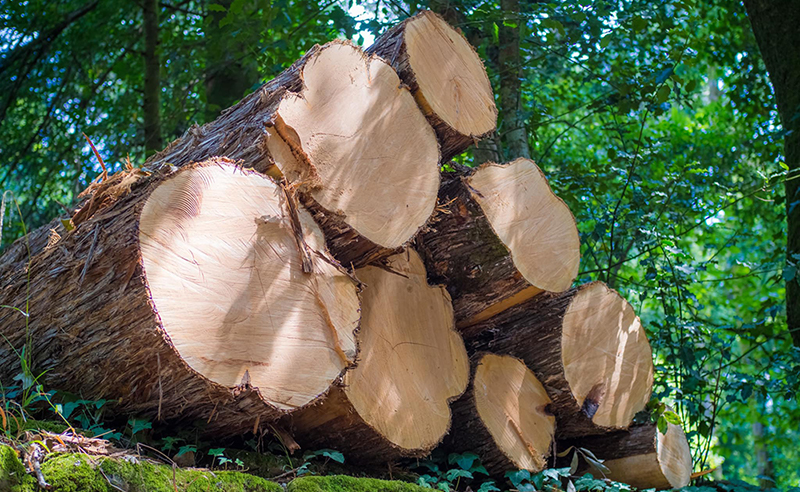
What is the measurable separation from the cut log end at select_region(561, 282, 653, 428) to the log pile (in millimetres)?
10

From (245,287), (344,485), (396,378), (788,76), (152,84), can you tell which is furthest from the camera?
(152,84)

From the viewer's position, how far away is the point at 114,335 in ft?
6.72

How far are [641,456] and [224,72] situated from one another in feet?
15.5

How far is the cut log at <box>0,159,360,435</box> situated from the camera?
6.22 ft

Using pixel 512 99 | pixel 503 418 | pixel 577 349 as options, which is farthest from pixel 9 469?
pixel 512 99

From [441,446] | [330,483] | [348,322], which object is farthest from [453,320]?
[330,483]

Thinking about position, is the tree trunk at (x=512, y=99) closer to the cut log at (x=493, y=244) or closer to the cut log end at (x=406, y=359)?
the cut log at (x=493, y=244)

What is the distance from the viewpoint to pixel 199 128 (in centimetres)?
278

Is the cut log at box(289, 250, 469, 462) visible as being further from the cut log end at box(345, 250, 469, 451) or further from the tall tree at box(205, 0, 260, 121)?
the tall tree at box(205, 0, 260, 121)

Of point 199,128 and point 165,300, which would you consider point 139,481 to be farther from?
point 199,128

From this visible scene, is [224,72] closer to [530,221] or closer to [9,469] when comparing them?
[530,221]

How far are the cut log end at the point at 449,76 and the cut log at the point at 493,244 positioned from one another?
0.24 m

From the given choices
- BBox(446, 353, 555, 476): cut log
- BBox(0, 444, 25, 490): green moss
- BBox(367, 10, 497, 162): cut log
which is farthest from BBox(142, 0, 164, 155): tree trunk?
BBox(0, 444, 25, 490): green moss

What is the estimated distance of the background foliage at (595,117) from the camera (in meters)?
4.03
